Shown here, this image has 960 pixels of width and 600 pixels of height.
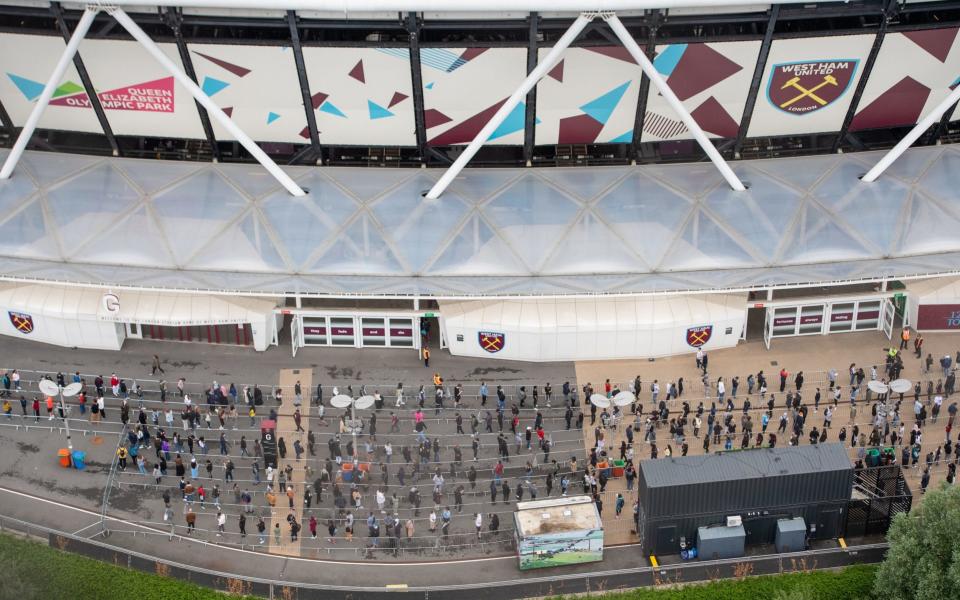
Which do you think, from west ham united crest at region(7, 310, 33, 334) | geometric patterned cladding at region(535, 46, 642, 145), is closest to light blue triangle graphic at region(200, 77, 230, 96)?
west ham united crest at region(7, 310, 33, 334)

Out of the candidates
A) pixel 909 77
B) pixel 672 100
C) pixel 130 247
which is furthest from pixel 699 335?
pixel 130 247

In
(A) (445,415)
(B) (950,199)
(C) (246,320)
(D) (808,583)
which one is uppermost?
(B) (950,199)

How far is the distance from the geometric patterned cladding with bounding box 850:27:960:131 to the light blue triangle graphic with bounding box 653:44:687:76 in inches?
378

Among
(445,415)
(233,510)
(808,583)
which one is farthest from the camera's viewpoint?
(445,415)

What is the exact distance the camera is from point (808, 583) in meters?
57.9

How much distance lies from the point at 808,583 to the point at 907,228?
2011 cm

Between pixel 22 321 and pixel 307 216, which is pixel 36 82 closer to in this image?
pixel 22 321

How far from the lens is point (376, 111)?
2773 inches

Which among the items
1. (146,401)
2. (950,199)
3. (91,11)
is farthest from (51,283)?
(950,199)

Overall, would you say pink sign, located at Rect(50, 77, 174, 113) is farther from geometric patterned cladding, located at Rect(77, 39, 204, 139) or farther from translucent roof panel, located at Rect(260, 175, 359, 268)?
translucent roof panel, located at Rect(260, 175, 359, 268)

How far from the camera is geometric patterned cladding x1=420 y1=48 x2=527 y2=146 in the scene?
6762cm

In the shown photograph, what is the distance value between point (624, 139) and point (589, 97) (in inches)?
141

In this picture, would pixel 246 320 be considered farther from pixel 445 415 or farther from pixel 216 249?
pixel 445 415

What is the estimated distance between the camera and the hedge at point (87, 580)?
5775cm
